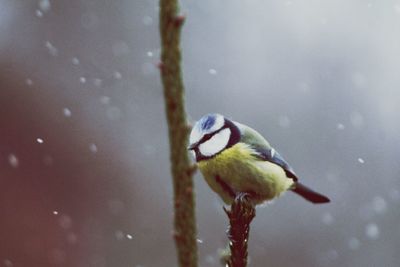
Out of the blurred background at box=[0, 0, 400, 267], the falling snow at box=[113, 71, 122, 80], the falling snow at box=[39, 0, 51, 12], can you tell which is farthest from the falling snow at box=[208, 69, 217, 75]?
the falling snow at box=[39, 0, 51, 12]

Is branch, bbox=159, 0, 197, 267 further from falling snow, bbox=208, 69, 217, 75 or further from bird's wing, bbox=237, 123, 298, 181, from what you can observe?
falling snow, bbox=208, 69, 217, 75

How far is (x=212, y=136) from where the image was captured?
0.69 m

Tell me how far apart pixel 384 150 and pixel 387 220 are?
0.81ft

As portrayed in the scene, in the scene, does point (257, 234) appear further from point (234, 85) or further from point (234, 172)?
point (234, 172)

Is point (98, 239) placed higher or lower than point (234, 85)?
lower

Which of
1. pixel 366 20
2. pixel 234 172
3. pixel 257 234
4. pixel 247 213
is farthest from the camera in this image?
pixel 366 20

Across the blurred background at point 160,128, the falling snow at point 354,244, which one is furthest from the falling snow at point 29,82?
the falling snow at point 354,244


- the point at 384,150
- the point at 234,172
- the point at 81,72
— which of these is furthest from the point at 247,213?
the point at 384,150

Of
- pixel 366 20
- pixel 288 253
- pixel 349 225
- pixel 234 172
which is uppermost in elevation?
pixel 366 20

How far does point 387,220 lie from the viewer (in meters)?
2.37

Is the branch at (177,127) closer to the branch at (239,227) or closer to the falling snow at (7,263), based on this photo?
the branch at (239,227)

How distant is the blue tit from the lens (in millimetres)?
749

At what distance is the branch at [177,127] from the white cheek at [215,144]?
392 mm

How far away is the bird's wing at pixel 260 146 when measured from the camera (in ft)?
2.56
